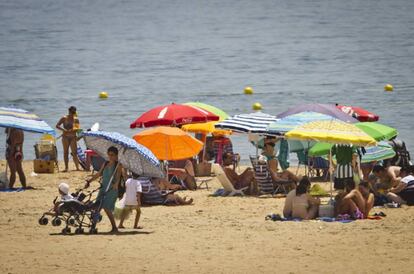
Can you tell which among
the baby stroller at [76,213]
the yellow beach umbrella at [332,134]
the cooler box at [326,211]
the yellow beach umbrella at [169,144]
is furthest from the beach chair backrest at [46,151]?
the cooler box at [326,211]

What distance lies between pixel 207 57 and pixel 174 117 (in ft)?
124

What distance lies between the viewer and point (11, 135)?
1850 cm

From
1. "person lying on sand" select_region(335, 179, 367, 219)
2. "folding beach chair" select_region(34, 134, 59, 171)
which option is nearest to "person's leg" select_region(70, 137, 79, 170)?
"folding beach chair" select_region(34, 134, 59, 171)

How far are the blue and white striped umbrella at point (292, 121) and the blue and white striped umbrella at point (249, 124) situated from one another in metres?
0.30

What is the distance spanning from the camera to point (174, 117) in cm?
1994

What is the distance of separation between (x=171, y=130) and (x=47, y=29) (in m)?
61.1

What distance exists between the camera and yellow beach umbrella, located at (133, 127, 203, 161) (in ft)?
59.1

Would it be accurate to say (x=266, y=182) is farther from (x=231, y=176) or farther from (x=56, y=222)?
(x=56, y=222)

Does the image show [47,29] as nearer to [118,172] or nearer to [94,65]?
[94,65]

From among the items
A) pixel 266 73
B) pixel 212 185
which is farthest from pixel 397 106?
pixel 212 185

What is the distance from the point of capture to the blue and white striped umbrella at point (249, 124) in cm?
1814

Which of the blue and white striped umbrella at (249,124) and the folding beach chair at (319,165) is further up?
the blue and white striped umbrella at (249,124)

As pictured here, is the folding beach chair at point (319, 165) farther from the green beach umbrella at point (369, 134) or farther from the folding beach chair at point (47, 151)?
the folding beach chair at point (47, 151)

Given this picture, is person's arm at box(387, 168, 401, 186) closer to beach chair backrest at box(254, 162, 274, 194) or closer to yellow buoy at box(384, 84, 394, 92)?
beach chair backrest at box(254, 162, 274, 194)
